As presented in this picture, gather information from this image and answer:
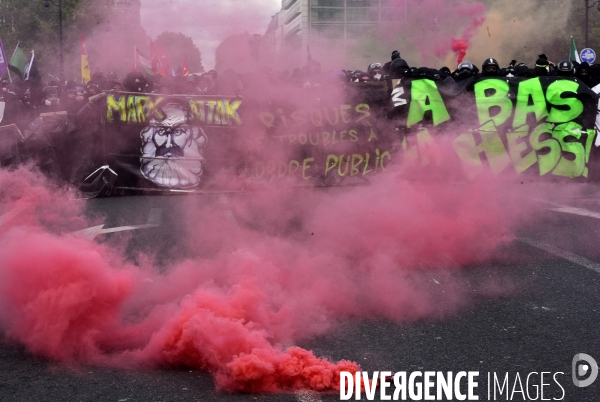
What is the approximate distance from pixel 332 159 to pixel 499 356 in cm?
628

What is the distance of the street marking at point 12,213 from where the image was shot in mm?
6246

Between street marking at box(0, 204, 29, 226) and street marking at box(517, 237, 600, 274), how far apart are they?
4.84 m

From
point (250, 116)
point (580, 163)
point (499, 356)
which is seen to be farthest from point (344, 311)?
point (580, 163)

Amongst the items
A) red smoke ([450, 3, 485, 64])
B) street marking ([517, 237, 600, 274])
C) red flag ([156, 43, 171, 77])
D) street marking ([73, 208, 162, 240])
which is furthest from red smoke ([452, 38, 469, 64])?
street marking ([517, 237, 600, 274])

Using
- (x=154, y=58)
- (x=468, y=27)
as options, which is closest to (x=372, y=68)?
(x=154, y=58)

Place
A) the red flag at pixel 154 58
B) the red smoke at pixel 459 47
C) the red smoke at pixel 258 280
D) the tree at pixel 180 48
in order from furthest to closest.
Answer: the red smoke at pixel 459 47
the red flag at pixel 154 58
the tree at pixel 180 48
the red smoke at pixel 258 280

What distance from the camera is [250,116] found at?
8.96m

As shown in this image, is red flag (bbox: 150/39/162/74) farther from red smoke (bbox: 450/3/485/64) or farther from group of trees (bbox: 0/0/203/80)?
red smoke (bbox: 450/3/485/64)

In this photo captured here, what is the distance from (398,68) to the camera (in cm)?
1098

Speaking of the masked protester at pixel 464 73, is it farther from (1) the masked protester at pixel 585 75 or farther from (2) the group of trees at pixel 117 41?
(2) the group of trees at pixel 117 41

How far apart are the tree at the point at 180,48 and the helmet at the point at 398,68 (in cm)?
351

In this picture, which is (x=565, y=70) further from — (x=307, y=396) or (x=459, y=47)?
(x=307, y=396)

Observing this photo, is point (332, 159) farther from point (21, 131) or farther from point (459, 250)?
point (21, 131)

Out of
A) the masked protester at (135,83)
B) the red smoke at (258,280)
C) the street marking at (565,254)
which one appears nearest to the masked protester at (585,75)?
the red smoke at (258,280)
